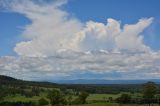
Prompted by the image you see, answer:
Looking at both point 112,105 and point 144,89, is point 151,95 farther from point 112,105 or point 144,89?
point 112,105

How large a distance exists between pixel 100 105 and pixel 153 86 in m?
24.8

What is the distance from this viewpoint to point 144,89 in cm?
13800

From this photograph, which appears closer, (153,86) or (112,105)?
(112,105)

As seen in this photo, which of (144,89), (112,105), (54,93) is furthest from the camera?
(54,93)

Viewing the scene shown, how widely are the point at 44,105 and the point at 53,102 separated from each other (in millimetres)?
29465

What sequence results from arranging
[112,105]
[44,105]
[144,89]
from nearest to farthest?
[112,105]
[144,89]
[44,105]

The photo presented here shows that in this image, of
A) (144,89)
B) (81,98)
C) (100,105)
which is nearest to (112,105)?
(100,105)

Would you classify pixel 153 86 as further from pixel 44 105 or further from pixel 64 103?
pixel 44 105

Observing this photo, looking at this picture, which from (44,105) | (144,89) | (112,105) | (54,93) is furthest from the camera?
(44,105)

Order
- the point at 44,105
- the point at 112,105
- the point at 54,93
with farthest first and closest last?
the point at 44,105 < the point at 54,93 < the point at 112,105

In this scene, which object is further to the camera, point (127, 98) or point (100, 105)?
point (127, 98)

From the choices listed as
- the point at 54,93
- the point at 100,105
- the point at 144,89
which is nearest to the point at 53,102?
the point at 54,93

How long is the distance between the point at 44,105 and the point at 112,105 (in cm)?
6001

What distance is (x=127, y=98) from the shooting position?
7116 inches
